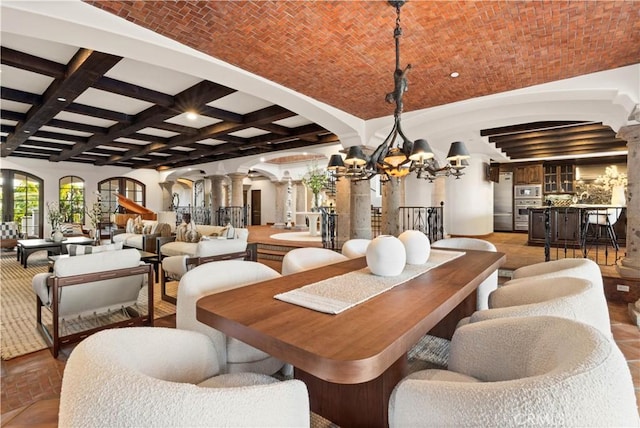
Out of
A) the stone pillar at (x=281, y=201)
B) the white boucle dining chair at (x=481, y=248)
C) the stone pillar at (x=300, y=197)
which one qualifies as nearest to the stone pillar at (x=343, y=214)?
the white boucle dining chair at (x=481, y=248)

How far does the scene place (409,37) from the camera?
2650 millimetres

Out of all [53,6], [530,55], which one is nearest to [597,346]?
[530,55]

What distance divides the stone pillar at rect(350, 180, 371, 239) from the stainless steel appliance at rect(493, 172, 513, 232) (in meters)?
6.79

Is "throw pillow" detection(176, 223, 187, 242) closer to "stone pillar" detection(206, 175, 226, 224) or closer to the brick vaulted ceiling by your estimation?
the brick vaulted ceiling

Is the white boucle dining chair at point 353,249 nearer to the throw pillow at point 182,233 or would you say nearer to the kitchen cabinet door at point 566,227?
the throw pillow at point 182,233

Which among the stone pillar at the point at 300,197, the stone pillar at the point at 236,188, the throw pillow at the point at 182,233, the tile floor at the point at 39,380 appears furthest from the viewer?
the stone pillar at the point at 300,197

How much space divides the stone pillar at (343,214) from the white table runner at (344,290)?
4358mm

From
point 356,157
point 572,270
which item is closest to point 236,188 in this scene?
point 356,157

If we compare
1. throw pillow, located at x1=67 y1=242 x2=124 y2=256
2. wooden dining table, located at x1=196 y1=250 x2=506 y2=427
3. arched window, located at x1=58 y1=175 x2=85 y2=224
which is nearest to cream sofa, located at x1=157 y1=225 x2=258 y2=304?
throw pillow, located at x1=67 y1=242 x2=124 y2=256

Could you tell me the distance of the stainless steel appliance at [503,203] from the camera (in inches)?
395

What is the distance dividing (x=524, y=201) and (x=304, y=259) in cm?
985

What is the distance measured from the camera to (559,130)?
6109mm

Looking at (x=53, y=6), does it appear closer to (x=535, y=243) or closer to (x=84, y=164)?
(x=535, y=243)

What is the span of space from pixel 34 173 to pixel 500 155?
1423 cm
